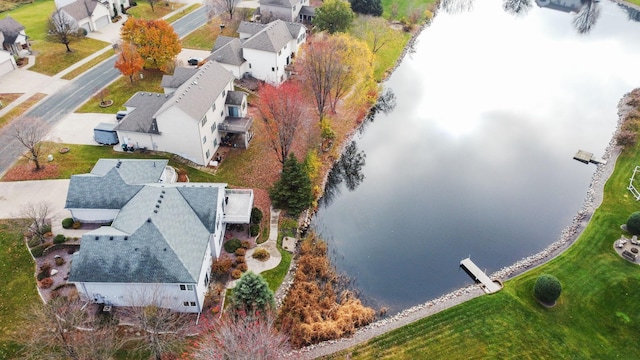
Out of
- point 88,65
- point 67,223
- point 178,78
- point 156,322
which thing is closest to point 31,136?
point 67,223

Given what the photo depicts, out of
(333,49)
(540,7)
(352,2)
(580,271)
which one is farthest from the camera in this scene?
(540,7)

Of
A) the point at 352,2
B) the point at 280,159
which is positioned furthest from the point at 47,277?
the point at 352,2

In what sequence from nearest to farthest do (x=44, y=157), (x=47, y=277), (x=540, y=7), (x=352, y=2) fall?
(x=47, y=277), (x=44, y=157), (x=352, y=2), (x=540, y=7)

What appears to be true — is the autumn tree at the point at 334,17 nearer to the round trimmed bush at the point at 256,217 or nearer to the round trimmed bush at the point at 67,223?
the round trimmed bush at the point at 256,217

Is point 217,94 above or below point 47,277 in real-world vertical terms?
above

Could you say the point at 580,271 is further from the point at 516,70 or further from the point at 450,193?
the point at 516,70

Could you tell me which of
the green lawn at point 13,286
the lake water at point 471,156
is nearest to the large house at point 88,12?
the green lawn at point 13,286

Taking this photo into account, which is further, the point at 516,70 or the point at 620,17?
the point at 620,17
